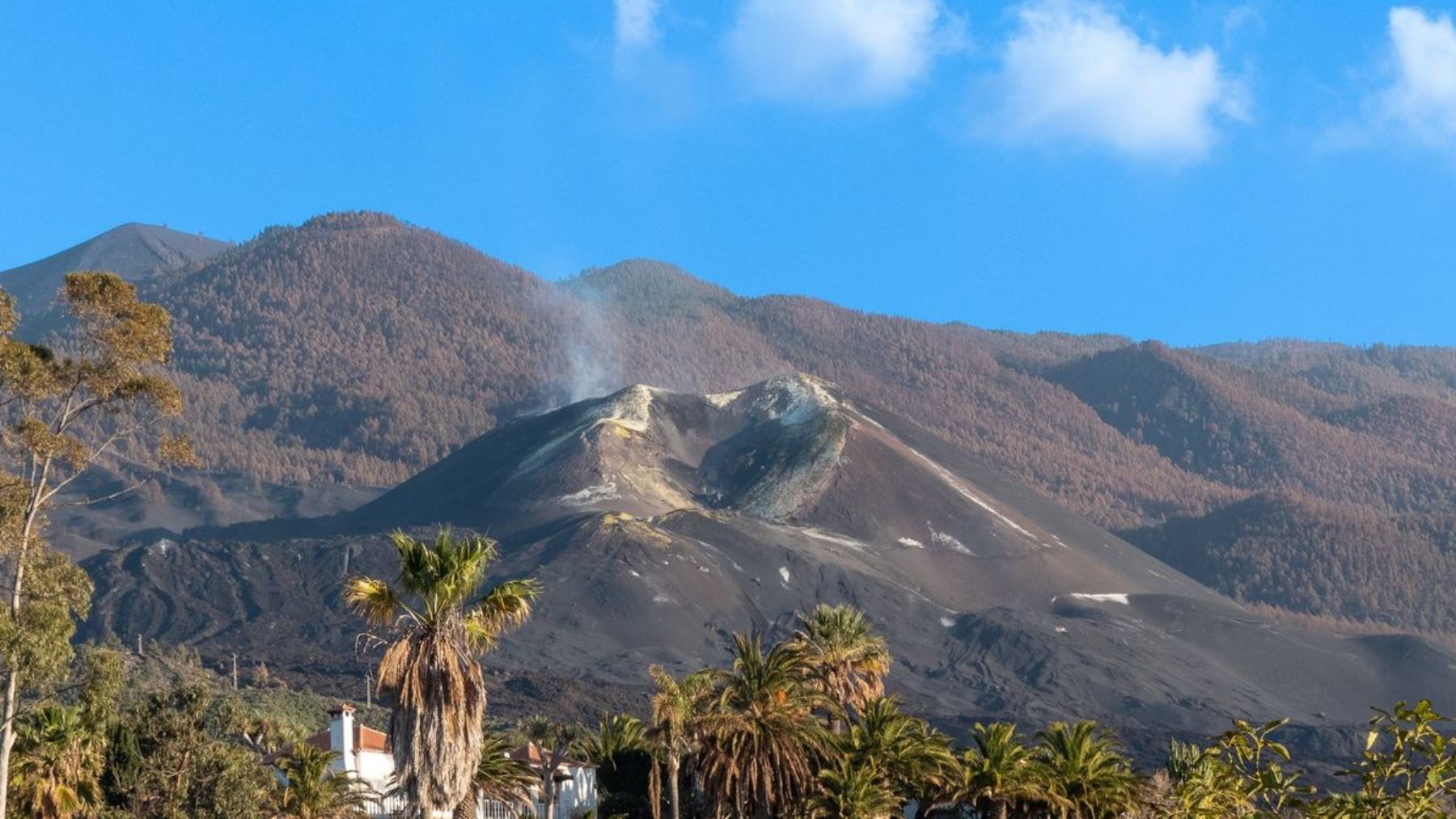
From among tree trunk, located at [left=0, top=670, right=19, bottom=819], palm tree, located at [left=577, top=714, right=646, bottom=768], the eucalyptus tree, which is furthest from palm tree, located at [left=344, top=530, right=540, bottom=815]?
palm tree, located at [left=577, top=714, right=646, bottom=768]

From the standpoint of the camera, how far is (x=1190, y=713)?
18062cm

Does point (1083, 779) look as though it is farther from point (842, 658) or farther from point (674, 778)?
point (674, 778)

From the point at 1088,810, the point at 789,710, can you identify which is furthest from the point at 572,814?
the point at 1088,810

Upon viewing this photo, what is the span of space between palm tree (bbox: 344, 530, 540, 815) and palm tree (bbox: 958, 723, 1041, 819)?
20.8 metres

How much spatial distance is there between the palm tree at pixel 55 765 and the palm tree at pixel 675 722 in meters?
12.7

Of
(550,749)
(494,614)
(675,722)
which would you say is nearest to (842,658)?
(675,722)

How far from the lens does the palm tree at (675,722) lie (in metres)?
49.2

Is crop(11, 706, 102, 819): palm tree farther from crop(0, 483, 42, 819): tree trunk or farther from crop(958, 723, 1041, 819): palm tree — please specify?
A: crop(958, 723, 1041, 819): palm tree

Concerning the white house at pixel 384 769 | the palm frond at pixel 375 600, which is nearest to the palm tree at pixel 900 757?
Answer: the white house at pixel 384 769

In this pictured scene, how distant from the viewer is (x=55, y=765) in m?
42.0

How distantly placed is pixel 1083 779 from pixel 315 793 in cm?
1847

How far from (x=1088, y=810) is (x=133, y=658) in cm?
9186

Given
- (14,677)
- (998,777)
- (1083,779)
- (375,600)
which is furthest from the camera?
(1083,779)

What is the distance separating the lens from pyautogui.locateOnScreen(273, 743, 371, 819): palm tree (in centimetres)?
4419
